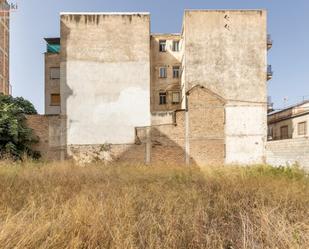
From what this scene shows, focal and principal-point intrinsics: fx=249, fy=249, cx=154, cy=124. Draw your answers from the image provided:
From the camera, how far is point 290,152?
1260cm

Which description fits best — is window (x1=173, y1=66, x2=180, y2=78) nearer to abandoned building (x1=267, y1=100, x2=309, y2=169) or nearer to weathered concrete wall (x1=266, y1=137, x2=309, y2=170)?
abandoned building (x1=267, y1=100, x2=309, y2=169)

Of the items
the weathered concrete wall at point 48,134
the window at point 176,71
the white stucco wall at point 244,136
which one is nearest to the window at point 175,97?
the window at point 176,71

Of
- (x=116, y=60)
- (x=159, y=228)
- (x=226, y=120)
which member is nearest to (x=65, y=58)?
Answer: (x=116, y=60)

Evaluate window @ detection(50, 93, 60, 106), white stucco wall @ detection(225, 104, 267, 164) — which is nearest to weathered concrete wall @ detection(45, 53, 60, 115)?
window @ detection(50, 93, 60, 106)

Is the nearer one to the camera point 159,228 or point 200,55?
point 159,228

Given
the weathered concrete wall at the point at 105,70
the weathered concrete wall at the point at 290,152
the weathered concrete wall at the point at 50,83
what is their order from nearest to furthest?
the weathered concrete wall at the point at 290,152
the weathered concrete wall at the point at 105,70
the weathered concrete wall at the point at 50,83

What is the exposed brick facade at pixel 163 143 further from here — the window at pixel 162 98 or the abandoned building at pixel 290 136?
the window at pixel 162 98

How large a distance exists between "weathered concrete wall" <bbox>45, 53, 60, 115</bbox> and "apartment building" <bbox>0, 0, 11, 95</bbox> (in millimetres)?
6134

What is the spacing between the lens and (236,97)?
60.2ft

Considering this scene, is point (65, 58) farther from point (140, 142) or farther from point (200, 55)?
point (200, 55)

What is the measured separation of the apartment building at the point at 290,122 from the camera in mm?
22100

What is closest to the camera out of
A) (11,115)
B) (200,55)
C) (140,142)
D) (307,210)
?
(307,210)

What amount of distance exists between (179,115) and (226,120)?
11.1 ft

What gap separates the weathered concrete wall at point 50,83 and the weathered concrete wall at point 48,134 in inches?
203
